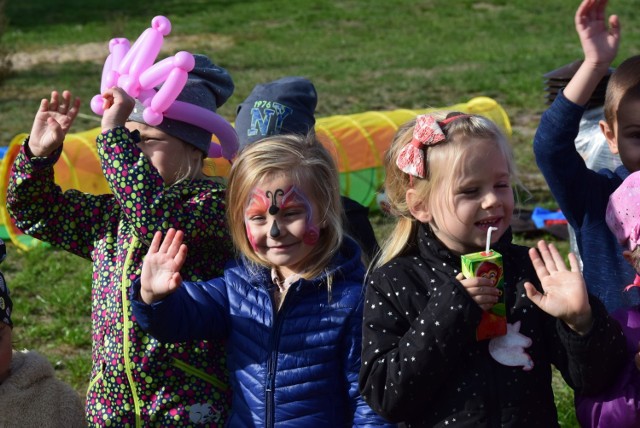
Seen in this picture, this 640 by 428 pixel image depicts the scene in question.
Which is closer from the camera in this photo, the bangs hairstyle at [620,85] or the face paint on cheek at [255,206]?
the face paint on cheek at [255,206]

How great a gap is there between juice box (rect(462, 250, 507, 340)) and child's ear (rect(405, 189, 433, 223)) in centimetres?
21

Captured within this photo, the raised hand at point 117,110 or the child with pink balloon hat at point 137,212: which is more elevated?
the raised hand at point 117,110

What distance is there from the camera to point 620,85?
3.48 meters

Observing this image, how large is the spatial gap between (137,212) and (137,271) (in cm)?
23

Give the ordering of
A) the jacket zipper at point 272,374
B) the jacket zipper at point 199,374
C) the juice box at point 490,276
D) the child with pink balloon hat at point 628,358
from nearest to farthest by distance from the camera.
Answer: the juice box at point 490,276, the child with pink balloon hat at point 628,358, the jacket zipper at point 272,374, the jacket zipper at point 199,374

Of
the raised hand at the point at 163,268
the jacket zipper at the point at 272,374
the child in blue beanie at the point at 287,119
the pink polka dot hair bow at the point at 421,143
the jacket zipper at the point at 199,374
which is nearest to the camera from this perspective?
the pink polka dot hair bow at the point at 421,143

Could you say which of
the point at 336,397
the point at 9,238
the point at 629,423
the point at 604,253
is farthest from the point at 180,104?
the point at 9,238

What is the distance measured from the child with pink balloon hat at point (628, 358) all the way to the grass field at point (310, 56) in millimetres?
1889

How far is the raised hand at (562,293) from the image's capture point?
2.65 metres

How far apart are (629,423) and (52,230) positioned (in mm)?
2041

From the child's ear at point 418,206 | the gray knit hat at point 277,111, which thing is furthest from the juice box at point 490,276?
the gray knit hat at point 277,111

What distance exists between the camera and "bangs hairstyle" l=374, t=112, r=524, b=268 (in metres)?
2.86

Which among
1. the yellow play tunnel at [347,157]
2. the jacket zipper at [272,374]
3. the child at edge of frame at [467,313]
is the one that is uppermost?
the child at edge of frame at [467,313]

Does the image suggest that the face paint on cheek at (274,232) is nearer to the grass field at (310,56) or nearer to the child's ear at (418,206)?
the child's ear at (418,206)
